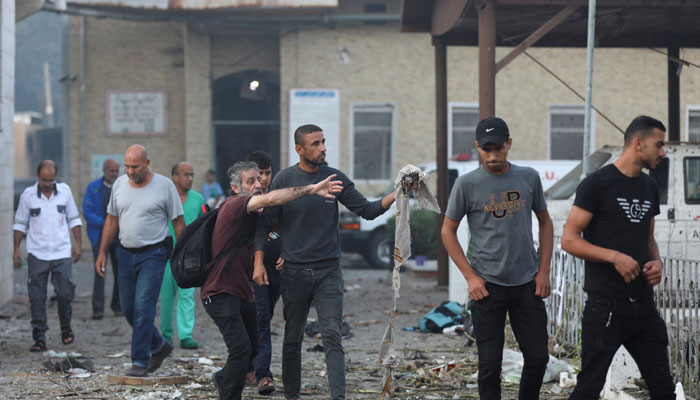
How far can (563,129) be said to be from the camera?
21.9m

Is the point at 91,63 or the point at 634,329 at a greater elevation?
the point at 91,63

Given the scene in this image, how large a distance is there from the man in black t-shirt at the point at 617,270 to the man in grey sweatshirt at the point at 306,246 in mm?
1703

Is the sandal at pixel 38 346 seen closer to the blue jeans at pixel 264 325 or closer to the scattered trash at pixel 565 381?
the blue jeans at pixel 264 325

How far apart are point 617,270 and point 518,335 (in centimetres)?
89

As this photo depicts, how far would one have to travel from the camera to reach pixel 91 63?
22.4 meters

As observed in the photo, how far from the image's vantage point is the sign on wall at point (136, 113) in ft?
73.2

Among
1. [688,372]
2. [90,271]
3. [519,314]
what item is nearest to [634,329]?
[519,314]

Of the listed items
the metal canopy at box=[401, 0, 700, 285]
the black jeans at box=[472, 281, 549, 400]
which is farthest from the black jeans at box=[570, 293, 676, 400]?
the metal canopy at box=[401, 0, 700, 285]

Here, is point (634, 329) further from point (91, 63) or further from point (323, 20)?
point (91, 63)

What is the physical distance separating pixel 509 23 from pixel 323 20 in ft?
28.9

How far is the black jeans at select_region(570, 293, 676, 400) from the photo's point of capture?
16.5 feet

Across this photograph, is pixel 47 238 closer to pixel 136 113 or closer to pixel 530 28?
pixel 530 28

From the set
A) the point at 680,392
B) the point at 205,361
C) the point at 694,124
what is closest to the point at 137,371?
the point at 205,361

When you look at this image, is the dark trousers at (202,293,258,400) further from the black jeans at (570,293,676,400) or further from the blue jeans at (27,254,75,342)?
the blue jeans at (27,254,75,342)
